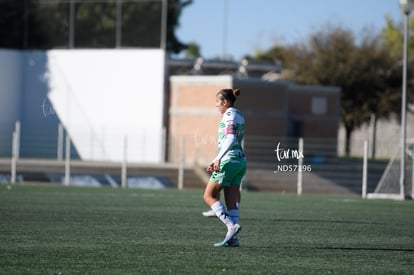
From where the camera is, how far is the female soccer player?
11.2 metres

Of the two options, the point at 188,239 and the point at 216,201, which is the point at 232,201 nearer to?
the point at 216,201

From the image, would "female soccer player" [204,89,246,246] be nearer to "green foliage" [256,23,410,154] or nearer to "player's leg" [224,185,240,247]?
"player's leg" [224,185,240,247]

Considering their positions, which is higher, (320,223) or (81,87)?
(81,87)

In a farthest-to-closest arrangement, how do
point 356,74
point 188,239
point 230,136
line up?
1. point 356,74
2. point 188,239
3. point 230,136

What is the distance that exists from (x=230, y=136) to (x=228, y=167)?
0.37m

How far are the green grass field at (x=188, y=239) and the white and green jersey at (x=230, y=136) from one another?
1.12 m

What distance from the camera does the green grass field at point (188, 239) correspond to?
9.35 meters

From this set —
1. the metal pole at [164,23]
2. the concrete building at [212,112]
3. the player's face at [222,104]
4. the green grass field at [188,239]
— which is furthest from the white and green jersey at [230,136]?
the metal pole at [164,23]

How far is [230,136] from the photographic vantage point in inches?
443

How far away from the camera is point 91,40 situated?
141 feet

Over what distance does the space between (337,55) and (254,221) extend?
45.4 metres

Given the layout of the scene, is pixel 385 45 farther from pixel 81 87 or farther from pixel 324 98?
pixel 81 87

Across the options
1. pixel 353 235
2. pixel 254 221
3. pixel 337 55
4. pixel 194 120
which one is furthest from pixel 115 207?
pixel 337 55

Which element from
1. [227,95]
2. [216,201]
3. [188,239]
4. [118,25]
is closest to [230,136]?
[227,95]
